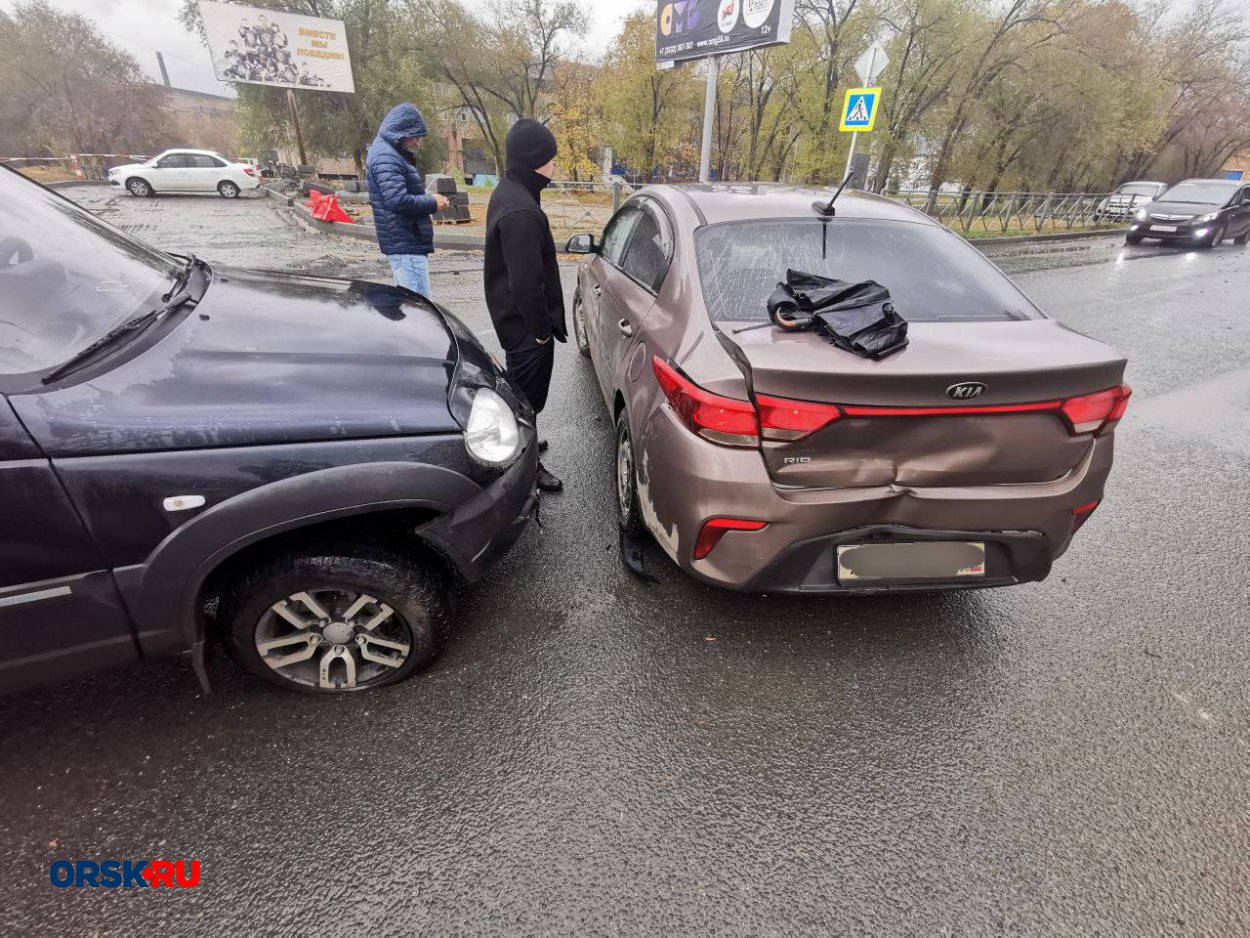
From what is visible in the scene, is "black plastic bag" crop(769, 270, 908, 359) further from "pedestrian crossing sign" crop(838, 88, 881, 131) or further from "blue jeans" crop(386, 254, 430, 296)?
"pedestrian crossing sign" crop(838, 88, 881, 131)

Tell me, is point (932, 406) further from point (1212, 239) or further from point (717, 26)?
point (1212, 239)

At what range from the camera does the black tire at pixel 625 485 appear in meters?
2.85

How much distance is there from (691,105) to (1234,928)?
956 inches

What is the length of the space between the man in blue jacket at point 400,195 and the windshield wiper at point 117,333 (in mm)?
2295

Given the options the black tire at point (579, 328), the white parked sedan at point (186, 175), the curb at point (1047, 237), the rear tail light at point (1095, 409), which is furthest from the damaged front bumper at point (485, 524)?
the white parked sedan at point (186, 175)

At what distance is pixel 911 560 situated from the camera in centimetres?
208

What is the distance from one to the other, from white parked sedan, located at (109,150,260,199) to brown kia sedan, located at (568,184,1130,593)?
24081mm

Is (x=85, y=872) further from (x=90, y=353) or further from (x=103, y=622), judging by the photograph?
(x=90, y=353)

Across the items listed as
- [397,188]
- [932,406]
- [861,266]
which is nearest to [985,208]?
[397,188]

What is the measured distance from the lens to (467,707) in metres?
2.13

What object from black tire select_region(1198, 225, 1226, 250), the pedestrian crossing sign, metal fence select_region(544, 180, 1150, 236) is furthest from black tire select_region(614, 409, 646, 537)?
black tire select_region(1198, 225, 1226, 250)

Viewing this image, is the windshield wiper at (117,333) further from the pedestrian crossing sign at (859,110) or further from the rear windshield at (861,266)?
the pedestrian crossing sign at (859,110)

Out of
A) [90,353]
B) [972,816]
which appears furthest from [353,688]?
[972,816]

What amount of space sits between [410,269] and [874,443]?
159 inches
